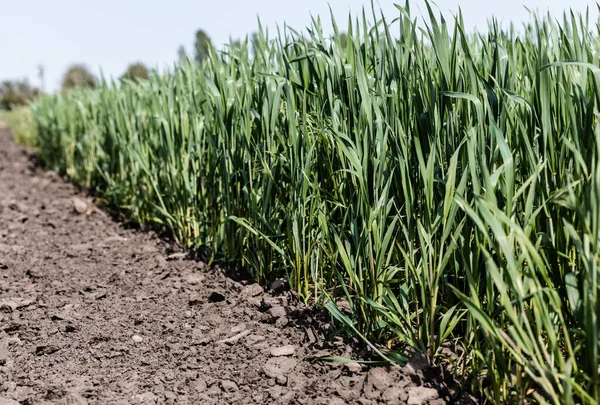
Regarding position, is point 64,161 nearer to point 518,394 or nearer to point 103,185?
point 103,185

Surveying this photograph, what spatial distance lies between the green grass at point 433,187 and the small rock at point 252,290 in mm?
64

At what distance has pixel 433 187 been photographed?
1.61 metres

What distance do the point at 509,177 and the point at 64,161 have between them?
4.88 meters

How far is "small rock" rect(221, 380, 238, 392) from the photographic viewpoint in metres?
1.68

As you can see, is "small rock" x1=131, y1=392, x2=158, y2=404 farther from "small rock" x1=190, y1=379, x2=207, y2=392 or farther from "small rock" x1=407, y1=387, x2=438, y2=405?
"small rock" x1=407, y1=387, x2=438, y2=405

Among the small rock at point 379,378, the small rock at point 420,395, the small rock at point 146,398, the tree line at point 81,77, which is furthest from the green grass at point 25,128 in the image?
the small rock at point 420,395

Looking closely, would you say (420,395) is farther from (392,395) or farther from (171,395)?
(171,395)

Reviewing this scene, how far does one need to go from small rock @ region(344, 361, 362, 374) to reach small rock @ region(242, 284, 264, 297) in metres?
0.59

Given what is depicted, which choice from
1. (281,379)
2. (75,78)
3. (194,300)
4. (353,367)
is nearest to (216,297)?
Result: (194,300)

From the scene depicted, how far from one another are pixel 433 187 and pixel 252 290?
2.95 feet

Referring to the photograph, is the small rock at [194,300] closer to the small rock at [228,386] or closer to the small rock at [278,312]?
the small rock at [278,312]

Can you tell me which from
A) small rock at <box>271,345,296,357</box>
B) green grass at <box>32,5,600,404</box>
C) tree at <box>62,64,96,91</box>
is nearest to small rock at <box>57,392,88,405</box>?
small rock at <box>271,345,296,357</box>

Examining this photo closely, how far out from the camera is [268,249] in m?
2.21

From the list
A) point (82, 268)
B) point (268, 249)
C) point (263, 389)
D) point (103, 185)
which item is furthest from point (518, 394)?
point (103, 185)
